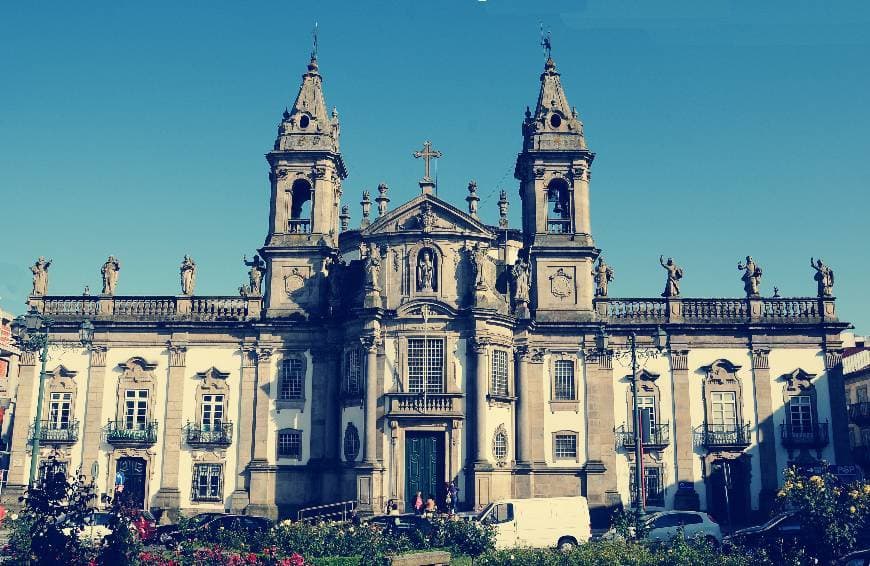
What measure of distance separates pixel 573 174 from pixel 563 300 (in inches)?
259

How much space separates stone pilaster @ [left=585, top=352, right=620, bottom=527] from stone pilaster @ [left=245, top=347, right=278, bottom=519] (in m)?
15.0

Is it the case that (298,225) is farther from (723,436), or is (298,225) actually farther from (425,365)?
(723,436)

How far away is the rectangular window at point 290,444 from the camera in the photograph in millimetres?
42219

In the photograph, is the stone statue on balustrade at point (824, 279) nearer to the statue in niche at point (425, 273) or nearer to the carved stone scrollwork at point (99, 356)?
the statue in niche at point (425, 273)

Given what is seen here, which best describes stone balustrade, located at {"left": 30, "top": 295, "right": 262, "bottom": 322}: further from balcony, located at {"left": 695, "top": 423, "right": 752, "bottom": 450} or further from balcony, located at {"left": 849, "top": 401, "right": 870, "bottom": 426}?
balcony, located at {"left": 849, "top": 401, "right": 870, "bottom": 426}

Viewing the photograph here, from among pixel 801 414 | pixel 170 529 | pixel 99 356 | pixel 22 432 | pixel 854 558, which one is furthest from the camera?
pixel 99 356

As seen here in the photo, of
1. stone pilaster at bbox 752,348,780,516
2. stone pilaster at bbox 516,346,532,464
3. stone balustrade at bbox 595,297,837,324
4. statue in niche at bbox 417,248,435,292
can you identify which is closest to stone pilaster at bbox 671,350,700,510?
stone balustrade at bbox 595,297,837,324

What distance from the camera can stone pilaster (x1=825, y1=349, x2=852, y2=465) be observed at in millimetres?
41312

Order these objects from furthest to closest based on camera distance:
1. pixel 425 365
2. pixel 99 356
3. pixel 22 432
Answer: pixel 99 356 < pixel 22 432 < pixel 425 365

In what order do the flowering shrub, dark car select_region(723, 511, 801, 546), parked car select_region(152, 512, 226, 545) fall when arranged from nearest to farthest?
the flowering shrub < dark car select_region(723, 511, 801, 546) < parked car select_region(152, 512, 226, 545)

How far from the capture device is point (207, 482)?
1668 inches

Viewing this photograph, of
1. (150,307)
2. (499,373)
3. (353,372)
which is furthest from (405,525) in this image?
(150,307)

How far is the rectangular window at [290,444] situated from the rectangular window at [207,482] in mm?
3118

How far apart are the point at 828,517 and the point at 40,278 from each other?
37.9 meters
